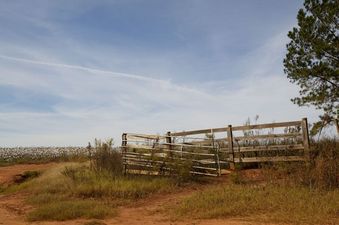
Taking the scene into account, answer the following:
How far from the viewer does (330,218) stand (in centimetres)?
846

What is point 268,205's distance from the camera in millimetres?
9680

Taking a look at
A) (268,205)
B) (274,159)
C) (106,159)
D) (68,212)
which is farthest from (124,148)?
(268,205)

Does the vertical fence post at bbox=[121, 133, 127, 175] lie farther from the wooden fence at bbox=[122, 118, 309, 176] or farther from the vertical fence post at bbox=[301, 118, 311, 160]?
the vertical fence post at bbox=[301, 118, 311, 160]

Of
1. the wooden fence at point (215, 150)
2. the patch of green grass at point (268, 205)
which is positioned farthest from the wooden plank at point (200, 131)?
the patch of green grass at point (268, 205)

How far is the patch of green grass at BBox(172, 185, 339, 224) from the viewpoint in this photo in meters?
8.67

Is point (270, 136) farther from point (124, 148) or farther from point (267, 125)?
point (124, 148)

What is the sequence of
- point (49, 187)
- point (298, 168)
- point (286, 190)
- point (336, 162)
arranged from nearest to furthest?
point (286, 190) < point (336, 162) < point (298, 168) < point (49, 187)

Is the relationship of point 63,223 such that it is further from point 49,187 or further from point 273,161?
point 273,161

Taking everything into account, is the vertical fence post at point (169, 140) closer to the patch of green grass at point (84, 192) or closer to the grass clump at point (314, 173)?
the patch of green grass at point (84, 192)

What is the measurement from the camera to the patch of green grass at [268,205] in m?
8.67

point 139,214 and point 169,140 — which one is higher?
point 169,140

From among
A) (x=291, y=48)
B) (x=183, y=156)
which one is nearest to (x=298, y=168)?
(x=183, y=156)

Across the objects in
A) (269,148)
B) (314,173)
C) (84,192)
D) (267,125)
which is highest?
(267,125)

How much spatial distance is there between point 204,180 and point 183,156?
60.5 inches
